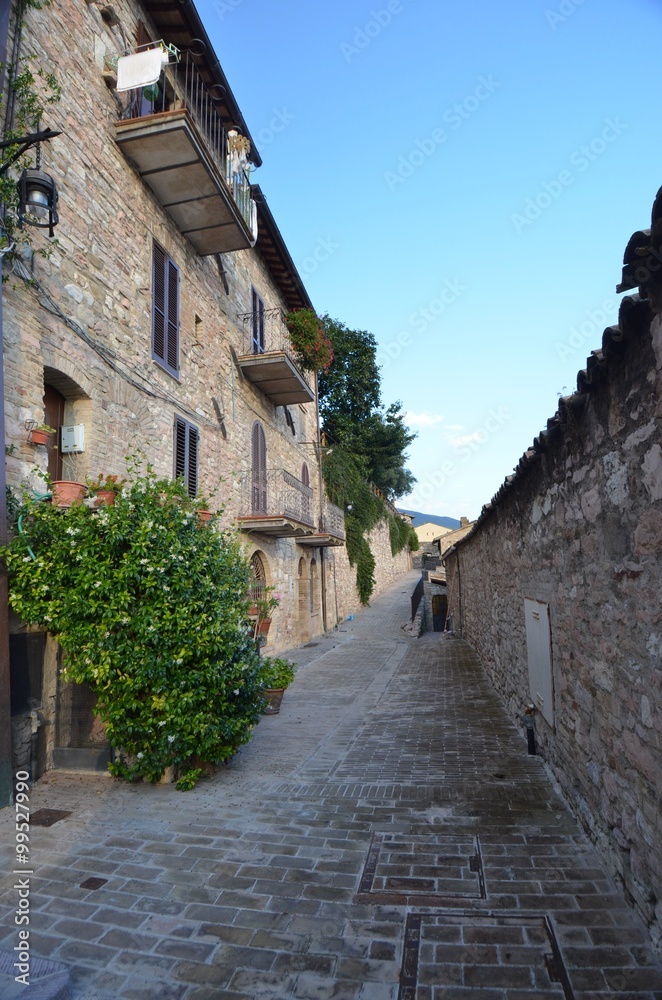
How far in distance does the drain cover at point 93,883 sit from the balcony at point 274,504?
853 cm

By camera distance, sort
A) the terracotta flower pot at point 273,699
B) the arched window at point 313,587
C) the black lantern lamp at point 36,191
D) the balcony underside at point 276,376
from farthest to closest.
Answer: the arched window at point 313,587, the balcony underside at point 276,376, the terracotta flower pot at point 273,699, the black lantern lamp at point 36,191

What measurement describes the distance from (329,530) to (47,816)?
14975 millimetres

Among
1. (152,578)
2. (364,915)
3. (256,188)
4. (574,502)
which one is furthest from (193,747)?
(256,188)

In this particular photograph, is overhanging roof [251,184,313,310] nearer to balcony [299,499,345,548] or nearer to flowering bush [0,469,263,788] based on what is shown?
balcony [299,499,345,548]

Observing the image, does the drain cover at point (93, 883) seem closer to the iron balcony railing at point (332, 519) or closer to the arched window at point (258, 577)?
the arched window at point (258, 577)

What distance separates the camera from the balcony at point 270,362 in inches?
499

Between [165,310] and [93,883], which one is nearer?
[93,883]

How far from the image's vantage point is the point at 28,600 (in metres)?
5.19

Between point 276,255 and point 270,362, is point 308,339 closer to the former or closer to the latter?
point 276,255

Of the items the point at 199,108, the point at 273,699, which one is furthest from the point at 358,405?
the point at 273,699

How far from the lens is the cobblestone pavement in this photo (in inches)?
108

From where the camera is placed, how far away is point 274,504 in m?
14.2

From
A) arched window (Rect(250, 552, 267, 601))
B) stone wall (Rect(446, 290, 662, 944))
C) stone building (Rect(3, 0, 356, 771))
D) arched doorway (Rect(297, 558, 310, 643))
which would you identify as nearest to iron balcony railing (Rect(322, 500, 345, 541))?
arched doorway (Rect(297, 558, 310, 643))

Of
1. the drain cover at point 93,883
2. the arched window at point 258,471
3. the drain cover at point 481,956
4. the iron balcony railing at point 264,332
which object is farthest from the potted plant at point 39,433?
the iron balcony railing at point 264,332
